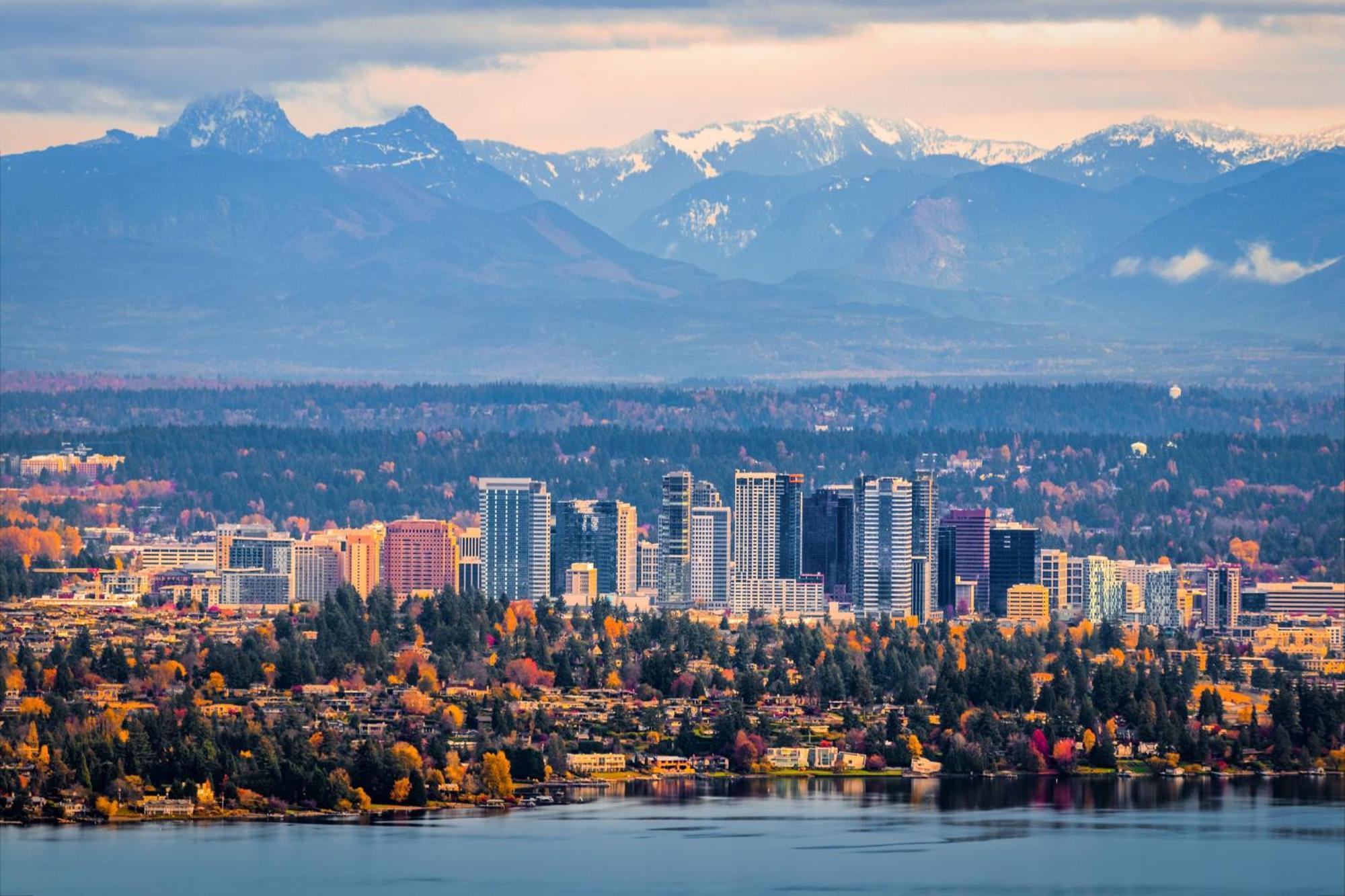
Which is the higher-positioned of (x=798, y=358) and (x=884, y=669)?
(x=798, y=358)

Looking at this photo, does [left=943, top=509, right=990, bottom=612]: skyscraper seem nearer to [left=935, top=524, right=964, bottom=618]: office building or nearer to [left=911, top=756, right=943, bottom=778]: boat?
[left=935, top=524, right=964, bottom=618]: office building

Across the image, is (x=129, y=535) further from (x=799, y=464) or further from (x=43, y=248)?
(x=43, y=248)

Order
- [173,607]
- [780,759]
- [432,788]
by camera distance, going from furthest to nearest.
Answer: [173,607]
[780,759]
[432,788]

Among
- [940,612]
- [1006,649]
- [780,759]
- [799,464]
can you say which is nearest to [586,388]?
[799,464]

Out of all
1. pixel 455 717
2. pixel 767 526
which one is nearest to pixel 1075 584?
pixel 767 526

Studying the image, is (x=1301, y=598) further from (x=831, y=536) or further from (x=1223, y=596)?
(x=831, y=536)

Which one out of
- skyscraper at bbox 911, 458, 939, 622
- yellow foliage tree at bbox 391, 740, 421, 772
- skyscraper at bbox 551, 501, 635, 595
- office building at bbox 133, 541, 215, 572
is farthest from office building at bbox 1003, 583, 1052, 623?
yellow foliage tree at bbox 391, 740, 421, 772

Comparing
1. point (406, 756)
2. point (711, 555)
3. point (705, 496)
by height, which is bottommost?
point (406, 756)
